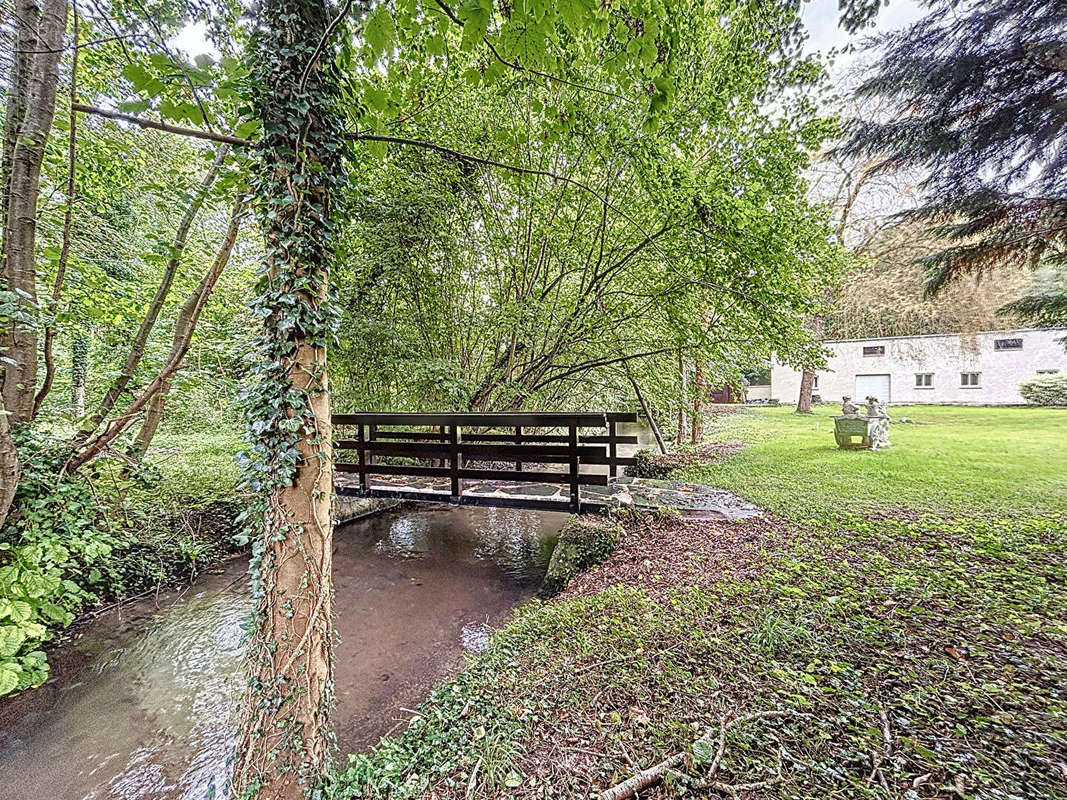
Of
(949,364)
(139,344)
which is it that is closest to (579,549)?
(139,344)

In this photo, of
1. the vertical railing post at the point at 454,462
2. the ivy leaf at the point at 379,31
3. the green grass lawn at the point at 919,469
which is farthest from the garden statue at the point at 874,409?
the ivy leaf at the point at 379,31

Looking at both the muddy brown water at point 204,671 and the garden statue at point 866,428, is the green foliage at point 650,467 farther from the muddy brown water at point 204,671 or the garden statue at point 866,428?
the garden statue at point 866,428

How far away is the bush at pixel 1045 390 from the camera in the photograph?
12766 mm

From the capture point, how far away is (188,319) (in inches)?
162

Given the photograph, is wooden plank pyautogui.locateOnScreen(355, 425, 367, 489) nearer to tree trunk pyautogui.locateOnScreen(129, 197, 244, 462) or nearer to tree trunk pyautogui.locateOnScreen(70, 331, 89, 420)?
tree trunk pyautogui.locateOnScreen(129, 197, 244, 462)

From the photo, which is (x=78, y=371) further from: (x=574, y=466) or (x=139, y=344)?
(x=574, y=466)

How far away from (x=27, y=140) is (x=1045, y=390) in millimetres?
22830

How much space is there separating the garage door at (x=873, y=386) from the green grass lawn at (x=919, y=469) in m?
4.98

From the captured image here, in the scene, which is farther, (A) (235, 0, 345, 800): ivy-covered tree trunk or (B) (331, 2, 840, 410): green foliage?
(B) (331, 2, 840, 410): green foliage

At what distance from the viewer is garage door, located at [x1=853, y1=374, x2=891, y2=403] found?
16500 mm

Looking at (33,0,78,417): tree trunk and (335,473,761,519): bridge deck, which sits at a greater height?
(33,0,78,417): tree trunk

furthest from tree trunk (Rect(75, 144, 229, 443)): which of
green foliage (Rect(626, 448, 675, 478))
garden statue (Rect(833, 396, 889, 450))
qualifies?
garden statue (Rect(833, 396, 889, 450))

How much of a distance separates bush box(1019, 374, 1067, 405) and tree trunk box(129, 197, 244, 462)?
2156 centimetres

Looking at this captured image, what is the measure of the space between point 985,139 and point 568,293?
5.05 meters
